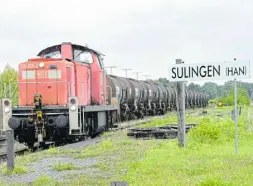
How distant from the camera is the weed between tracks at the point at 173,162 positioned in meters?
8.84

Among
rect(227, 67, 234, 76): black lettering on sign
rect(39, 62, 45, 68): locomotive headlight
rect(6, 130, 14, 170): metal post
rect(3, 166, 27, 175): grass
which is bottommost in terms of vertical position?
rect(3, 166, 27, 175): grass

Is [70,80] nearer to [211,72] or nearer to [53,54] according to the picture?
[53,54]

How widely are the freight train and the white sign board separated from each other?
4.50m

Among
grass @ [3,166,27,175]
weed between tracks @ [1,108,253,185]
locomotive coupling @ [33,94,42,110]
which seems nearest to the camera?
weed between tracks @ [1,108,253,185]

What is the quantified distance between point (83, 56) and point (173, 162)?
9553 mm

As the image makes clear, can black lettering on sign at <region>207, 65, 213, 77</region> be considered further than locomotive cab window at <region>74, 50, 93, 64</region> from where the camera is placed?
No

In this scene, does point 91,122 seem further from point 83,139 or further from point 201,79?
point 201,79

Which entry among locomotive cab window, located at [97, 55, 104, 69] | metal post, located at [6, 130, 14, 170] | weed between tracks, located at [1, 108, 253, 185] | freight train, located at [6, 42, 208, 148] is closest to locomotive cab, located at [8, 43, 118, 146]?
freight train, located at [6, 42, 208, 148]

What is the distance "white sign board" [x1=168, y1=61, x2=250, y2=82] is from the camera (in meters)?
12.0

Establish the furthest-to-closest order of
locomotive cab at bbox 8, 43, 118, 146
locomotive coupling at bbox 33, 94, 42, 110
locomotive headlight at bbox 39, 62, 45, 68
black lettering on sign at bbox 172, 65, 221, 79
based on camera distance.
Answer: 1. locomotive headlight at bbox 39, 62, 45, 68
2. locomotive coupling at bbox 33, 94, 42, 110
3. locomotive cab at bbox 8, 43, 118, 146
4. black lettering on sign at bbox 172, 65, 221, 79

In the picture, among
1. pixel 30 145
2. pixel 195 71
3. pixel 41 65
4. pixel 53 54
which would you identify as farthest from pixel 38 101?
pixel 195 71

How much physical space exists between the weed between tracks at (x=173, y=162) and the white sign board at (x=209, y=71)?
1.84 meters

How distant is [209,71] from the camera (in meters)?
12.5

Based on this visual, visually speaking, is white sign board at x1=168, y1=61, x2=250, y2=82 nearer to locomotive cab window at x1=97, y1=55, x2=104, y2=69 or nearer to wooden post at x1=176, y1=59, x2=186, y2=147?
wooden post at x1=176, y1=59, x2=186, y2=147
